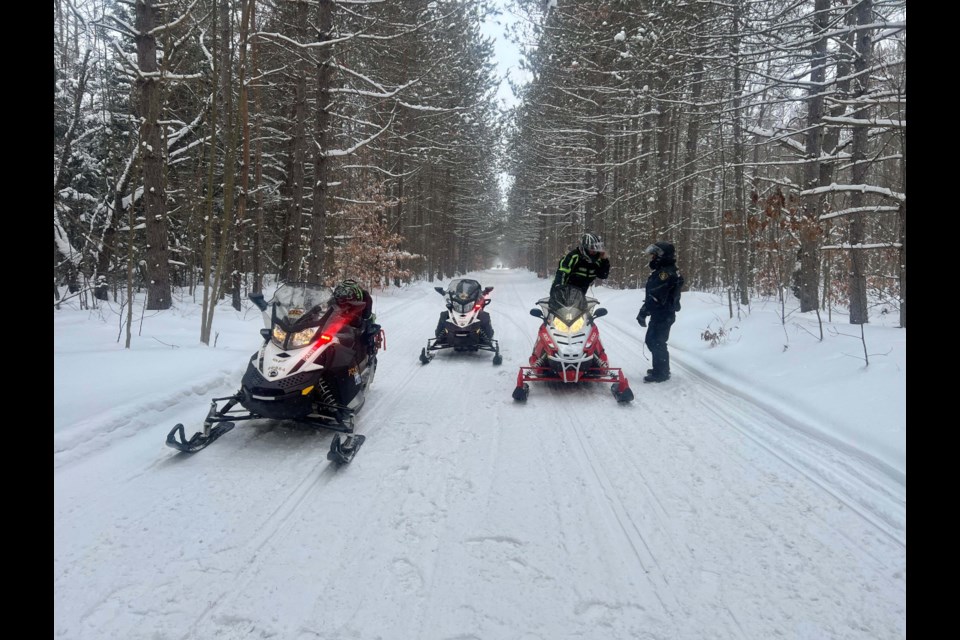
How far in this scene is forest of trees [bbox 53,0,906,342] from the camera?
777 cm

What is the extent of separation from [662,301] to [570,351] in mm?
1765

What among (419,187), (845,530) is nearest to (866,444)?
(845,530)

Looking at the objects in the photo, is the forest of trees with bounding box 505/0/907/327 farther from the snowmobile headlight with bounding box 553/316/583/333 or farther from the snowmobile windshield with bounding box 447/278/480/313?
the snowmobile windshield with bounding box 447/278/480/313

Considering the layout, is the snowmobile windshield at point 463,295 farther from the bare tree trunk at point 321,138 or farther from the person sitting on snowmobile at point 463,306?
the bare tree trunk at point 321,138

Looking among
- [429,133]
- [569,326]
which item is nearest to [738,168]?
[569,326]

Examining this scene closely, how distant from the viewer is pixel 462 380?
7.41 metres

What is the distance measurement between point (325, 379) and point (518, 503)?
234 cm

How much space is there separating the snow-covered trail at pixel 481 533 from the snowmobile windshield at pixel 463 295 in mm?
3875

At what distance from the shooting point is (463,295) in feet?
30.1

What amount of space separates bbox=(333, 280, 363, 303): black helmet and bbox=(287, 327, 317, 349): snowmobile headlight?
1535 mm

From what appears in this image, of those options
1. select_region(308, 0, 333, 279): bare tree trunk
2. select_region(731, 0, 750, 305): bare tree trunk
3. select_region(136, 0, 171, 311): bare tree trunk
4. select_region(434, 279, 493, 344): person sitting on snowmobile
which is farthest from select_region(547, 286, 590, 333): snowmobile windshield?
select_region(136, 0, 171, 311): bare tree trunk

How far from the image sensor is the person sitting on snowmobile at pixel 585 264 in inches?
303

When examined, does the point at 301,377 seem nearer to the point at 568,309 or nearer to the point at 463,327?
the point at 568,309

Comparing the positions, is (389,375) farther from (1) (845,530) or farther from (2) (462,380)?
(1) (845,530)
